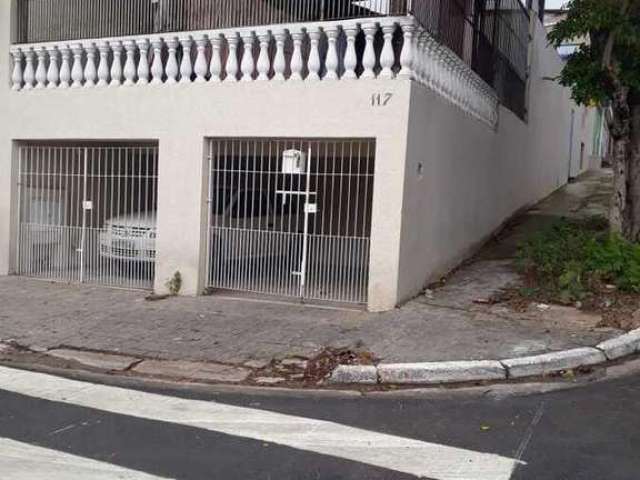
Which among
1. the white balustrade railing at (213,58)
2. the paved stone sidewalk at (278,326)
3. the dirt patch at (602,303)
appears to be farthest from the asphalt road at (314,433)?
the white balustrade railing at (213,58)

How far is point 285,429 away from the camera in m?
4.81

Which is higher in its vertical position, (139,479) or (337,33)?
(337,33)

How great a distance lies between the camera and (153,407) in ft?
17.4

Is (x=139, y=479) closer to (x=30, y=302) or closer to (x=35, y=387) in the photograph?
(x=35, y=387)

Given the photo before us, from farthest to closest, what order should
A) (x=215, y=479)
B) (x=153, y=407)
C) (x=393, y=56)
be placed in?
(x=393, y=56) < (x=153, y=407) < (x=215, y=479)

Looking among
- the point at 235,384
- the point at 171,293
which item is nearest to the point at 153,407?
the point at 235,384

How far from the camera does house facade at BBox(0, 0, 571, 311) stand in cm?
810

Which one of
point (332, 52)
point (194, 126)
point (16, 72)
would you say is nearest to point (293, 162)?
point (332, 52)

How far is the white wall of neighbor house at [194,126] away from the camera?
7.89 m

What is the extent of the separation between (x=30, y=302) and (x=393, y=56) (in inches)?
213

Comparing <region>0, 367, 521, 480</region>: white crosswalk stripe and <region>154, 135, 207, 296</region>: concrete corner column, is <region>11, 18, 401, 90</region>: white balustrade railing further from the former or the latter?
<region>0, 367, 521, 480</region>: white crosswalk stripe

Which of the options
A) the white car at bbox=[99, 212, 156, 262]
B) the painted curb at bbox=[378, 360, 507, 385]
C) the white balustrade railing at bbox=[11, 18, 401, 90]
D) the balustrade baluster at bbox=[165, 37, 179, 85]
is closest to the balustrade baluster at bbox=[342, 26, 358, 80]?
the white balustrade railing at bbox=[11, 18, 401, 90]

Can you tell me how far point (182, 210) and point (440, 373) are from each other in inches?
177

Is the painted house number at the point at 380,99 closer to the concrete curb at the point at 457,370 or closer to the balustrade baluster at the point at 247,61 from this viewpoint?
the balustrade baluster at the point at 247,61
